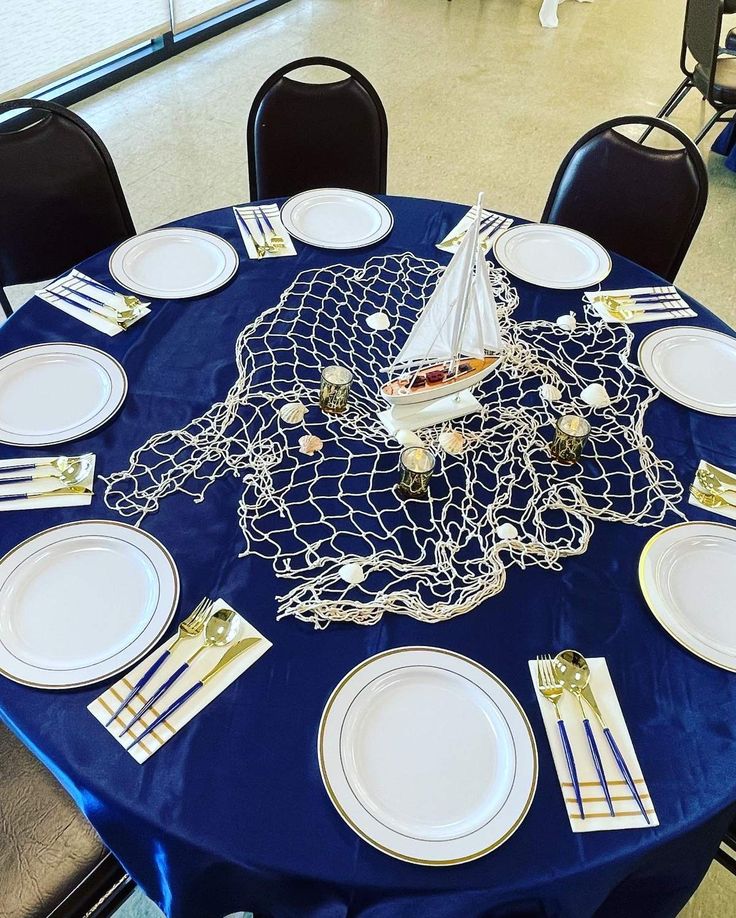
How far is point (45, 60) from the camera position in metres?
3.57

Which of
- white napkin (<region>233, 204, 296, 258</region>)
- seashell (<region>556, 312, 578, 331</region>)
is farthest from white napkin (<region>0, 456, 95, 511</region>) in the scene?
seashell (<region>556, 312, 578, 331</region>)

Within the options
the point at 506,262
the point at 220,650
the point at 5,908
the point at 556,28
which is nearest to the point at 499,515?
the point at 220,650

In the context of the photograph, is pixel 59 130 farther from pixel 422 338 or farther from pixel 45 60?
pixel 45 60

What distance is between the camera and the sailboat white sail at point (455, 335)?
1271 millimetres

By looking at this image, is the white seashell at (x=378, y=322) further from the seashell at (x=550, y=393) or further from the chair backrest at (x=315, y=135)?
the chair backrest at (x=315, y=135)

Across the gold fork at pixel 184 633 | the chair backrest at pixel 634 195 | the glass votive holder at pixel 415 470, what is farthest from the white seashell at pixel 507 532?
the chair backrest at pixel 634 195

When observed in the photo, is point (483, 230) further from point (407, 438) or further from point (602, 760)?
point (602, 760)

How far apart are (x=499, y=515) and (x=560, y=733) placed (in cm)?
37

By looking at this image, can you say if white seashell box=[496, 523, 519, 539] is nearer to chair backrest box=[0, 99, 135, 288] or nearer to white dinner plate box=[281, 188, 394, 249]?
white dinner plate box=[281, 188, 394, 249]

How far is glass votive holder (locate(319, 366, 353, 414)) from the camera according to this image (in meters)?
1.36

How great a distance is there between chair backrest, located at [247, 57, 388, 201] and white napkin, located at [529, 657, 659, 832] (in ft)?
5.46

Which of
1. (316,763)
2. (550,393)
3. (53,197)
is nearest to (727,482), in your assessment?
(550,393)

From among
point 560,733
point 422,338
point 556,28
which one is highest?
point 422,338

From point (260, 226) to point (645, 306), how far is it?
2.86 feet
